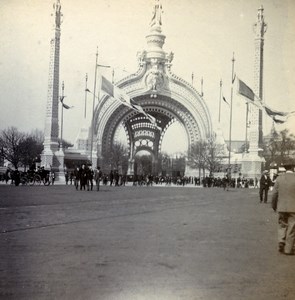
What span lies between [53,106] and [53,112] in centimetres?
59

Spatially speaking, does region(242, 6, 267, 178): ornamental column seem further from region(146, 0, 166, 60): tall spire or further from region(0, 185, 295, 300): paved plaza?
region(0, 185, 295, 300): paved plaza

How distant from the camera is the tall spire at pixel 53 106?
4916 cm

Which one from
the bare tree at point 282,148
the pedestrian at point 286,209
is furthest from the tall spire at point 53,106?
the pedestrian at point 286,209

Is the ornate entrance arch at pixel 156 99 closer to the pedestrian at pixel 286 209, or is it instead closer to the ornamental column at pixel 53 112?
the ornamental column at pixel 53 112

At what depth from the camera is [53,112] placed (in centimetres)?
5022

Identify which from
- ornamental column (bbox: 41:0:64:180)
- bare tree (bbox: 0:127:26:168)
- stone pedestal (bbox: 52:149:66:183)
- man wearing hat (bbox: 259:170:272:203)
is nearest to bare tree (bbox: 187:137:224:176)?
stone pedestal (bbox: 52:149:66:183)

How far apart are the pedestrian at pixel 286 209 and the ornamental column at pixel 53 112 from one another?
4226cm

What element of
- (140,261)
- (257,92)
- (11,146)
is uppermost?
(257,92)

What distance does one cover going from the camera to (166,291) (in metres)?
5.17

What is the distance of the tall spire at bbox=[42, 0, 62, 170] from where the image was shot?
161 feet

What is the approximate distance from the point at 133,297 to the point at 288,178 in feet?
12.2

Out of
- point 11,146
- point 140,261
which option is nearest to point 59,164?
point 11,146

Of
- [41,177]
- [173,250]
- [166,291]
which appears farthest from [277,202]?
[41,177]

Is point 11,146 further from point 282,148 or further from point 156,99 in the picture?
point 282,148
